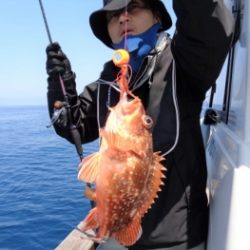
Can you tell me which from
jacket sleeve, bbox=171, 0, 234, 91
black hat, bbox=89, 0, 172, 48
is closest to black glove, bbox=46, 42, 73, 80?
black hat, bbox=89, 0, 172, 48

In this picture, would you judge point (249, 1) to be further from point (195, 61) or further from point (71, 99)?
point (71, 99)

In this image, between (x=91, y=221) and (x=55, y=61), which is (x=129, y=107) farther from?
(x=55, y=61)

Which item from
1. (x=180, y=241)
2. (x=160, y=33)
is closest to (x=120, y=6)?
(x=160, y=33)

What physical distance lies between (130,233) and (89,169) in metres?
0.43

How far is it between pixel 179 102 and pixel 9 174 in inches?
576

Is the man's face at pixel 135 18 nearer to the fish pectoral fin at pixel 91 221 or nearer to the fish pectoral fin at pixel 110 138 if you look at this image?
the fish pectoral fin at pixel 110 138

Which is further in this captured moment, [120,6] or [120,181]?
[120,6]

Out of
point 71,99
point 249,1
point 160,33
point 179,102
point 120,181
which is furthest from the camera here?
point 71,99

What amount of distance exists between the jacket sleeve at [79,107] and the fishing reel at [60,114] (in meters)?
0.04

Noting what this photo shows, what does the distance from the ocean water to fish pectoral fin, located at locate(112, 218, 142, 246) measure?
23.4ft

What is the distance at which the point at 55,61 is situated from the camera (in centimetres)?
284

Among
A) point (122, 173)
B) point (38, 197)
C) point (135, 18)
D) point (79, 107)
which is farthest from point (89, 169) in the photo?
point (38, 197)

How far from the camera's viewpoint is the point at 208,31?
6.90 ft

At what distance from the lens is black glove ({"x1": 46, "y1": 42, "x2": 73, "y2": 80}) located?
2836mm
